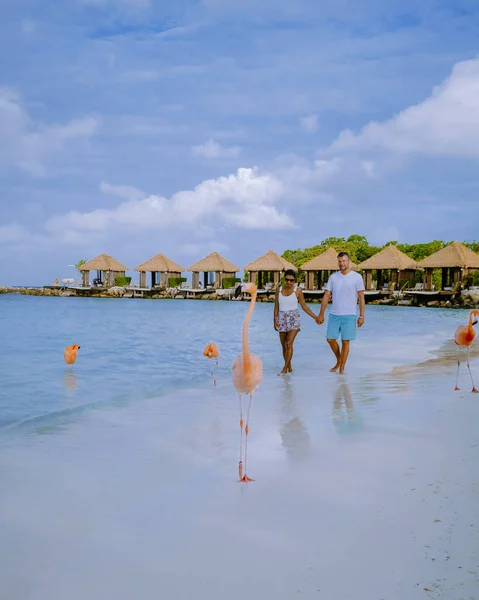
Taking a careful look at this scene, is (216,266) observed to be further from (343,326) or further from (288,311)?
(343,326)

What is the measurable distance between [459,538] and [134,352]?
12084 millimetres

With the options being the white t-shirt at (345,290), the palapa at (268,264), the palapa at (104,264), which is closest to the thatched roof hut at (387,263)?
the palapa at (268,264)

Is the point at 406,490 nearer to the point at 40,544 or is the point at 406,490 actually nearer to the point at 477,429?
the point at 477,429

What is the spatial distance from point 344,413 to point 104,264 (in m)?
57.2

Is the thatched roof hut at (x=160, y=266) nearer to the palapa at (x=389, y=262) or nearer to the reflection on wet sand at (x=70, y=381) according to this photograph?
the palapa at (x=389, y=262)

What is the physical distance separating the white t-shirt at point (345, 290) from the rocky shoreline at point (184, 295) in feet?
116

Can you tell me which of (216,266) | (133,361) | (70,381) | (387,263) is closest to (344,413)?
(70,381)

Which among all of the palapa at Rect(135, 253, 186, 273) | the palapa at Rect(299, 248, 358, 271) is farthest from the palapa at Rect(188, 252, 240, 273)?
the palapa at Rect(299, 248, 358, 271)

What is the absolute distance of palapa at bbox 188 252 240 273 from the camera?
→ 5584 cm

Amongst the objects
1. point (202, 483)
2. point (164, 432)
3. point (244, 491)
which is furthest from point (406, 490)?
point (164, 432)

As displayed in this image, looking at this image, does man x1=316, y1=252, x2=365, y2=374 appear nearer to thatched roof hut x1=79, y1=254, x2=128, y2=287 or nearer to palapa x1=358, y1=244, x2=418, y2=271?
palapa x1=358, y1=244, x2=418, y2=271

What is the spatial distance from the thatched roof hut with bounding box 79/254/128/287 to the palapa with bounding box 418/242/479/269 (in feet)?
101

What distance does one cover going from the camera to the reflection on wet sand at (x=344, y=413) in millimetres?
5691

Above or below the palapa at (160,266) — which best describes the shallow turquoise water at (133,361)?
below
